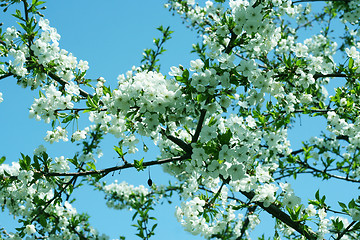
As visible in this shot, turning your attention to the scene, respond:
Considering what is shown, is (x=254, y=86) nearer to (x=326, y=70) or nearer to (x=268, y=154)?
(x=326, y=70)

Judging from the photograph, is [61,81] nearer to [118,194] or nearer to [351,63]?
[351,63]

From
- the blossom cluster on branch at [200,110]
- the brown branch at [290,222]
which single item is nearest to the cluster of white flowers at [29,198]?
the blossom cluster on branch at [200,110]

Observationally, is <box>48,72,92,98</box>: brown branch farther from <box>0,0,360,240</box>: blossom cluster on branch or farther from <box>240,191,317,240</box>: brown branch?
<box>240,191,317,240</box>: brown branch

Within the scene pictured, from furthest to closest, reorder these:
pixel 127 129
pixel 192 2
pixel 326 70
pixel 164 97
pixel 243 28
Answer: pixel 192 2, pixel 326 70, pixel 127 129, pixel 243 28, pixel 164 97

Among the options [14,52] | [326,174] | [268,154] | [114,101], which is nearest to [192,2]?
[268,154]

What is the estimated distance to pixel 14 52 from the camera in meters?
3.86

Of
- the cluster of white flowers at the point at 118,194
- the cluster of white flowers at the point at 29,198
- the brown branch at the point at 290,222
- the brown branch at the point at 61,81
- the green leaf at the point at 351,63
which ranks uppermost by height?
the cluster of white flowers at the point at 118,194

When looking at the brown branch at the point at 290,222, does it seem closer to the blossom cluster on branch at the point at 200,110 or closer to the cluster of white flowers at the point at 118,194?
the blossom cluster on branch at the point at 200,110

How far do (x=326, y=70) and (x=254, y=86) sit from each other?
119cm

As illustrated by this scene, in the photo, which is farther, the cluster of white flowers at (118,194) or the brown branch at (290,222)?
the cluster of white flowers at (118,194)

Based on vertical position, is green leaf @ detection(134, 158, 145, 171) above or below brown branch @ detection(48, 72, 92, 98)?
below

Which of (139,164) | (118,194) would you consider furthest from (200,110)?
(118,194)

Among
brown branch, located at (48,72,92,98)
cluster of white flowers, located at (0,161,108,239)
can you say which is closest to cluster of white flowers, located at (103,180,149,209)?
cluster of white flowers, located at (0,161,108,239)

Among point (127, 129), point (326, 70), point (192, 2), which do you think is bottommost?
point (127, 129)
